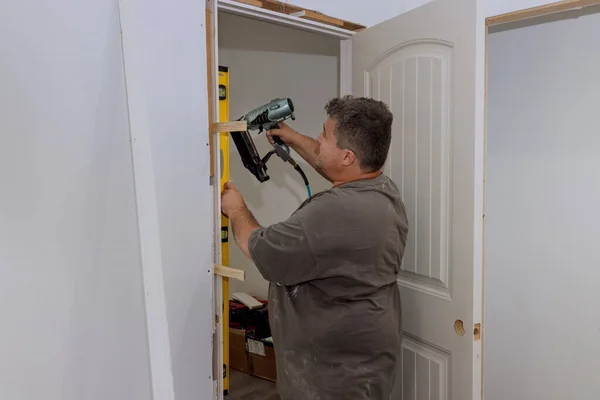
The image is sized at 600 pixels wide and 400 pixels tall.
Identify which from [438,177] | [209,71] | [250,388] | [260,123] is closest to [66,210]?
[209,71]

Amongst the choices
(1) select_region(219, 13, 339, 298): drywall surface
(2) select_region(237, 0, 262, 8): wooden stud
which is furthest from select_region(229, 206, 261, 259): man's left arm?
(1) select_region(219, 13, 339, 298): drywall surface

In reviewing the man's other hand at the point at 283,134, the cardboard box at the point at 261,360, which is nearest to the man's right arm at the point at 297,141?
the man's other hand at the point at 283,134

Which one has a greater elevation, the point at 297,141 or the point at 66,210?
the point at 297,141

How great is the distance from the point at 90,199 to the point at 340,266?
0.71 meters

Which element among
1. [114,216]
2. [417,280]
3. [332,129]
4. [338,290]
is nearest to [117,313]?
[114,216]

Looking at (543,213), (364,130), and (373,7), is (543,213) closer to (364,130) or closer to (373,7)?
(364,130)

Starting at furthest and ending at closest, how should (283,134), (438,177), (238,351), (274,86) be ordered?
(274,86)
(238,351)
(283,134)
(438,177)

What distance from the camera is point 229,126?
1.48m

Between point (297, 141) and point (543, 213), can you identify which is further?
point (543, 213)

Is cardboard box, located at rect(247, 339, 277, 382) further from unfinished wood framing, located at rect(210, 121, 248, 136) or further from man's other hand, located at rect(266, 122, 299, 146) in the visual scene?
unfinished wood framing, located at rect(210, 121, 248, 136)

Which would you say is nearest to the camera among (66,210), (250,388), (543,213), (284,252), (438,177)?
(66,210)

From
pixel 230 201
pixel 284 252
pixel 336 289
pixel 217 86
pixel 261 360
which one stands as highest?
pixel 217 86

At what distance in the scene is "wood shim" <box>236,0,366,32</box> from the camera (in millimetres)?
1752

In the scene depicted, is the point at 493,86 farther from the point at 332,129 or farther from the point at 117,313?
the point at 117,313
